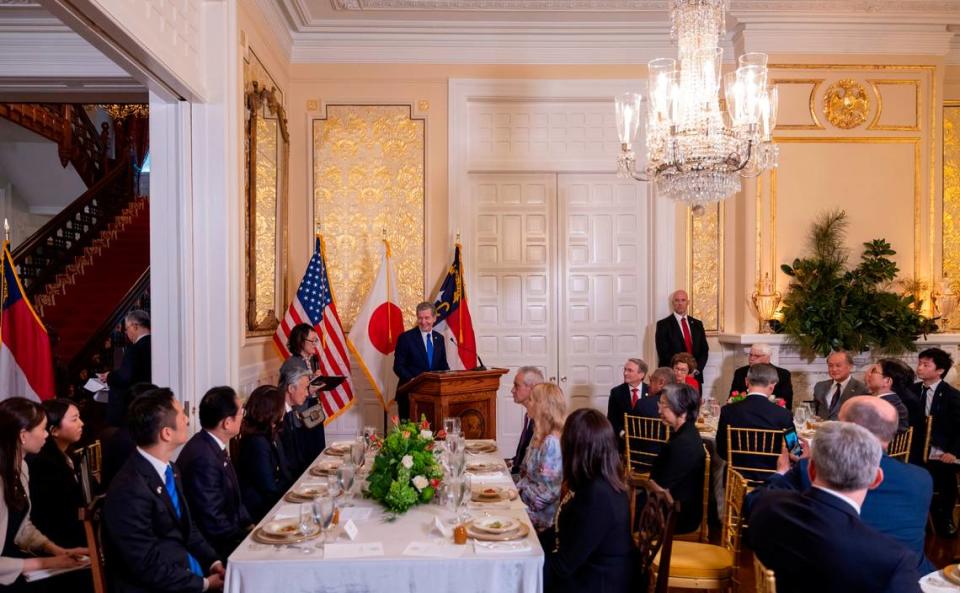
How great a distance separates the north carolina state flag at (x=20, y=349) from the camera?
5.45m

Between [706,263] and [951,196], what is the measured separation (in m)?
2.96

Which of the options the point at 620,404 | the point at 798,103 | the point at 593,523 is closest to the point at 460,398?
the point at 620,404

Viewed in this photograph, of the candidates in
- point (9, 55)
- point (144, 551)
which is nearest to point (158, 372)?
point (144, 551)

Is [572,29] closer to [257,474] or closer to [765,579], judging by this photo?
[257,474]

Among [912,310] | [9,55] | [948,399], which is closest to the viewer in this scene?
[948,399]

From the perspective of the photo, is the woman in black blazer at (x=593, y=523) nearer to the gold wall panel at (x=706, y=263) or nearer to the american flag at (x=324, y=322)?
the american flag at (x=324, y=322)

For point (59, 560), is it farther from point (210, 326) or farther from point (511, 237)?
point (511, 237)

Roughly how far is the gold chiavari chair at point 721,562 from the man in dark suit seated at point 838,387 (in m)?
2.60

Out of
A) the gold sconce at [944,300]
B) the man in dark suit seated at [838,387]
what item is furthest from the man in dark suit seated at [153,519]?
the gold sconce at [944,300]

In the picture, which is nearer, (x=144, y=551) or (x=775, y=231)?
(x=144, y=551)

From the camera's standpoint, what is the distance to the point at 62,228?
11.4m

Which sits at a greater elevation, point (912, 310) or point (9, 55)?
point (9, 55)

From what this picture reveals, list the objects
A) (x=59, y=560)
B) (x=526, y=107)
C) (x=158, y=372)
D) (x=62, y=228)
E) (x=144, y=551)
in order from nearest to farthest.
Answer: (x=144, y=551) → (x=59, y=560) → (x=158, y=372) → (x=526, y=107) → (x=62, y=228)

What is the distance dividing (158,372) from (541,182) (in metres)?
4.74
